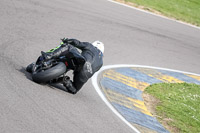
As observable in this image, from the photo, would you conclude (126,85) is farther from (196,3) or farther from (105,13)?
(196,3)

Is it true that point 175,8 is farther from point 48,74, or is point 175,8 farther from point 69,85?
point 48,74

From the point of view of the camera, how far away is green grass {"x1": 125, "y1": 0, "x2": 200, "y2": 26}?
18703mm

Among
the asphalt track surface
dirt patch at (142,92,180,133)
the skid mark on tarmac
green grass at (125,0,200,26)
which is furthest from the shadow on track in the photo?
green grass at (125,0,200,26)

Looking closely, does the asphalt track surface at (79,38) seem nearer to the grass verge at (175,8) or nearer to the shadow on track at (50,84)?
the shadow on track at (50,84)

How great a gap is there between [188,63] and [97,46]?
636 cm

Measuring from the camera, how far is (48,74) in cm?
720

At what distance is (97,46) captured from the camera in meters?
8.25

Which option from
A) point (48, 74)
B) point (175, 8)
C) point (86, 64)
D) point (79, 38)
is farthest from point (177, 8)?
point (48, 74)

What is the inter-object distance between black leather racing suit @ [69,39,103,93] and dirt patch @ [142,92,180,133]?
177 cm

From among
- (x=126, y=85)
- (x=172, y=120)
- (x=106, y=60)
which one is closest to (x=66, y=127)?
(x=172, y=120)

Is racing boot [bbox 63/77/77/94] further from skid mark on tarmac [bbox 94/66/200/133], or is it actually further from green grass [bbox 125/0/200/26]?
green grass [bbox 125/0/200/26]

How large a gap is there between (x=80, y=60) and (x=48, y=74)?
0.70 m

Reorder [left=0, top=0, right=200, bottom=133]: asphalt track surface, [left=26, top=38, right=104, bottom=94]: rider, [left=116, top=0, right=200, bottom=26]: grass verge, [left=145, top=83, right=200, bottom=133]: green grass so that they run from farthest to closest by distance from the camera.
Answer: [left=116, top=0, right=200, bottom=26]: grass verge, [left=145, top=83, right=200, bottom=133]: green grass, [left=26, top=38, right=104, bottom=94]: rider, [left=0, top=0, right=200, bottom=133]: asphalt track surface

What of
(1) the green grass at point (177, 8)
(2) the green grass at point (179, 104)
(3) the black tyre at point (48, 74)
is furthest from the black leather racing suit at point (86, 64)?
(1) the green grass at point (177, 8)
